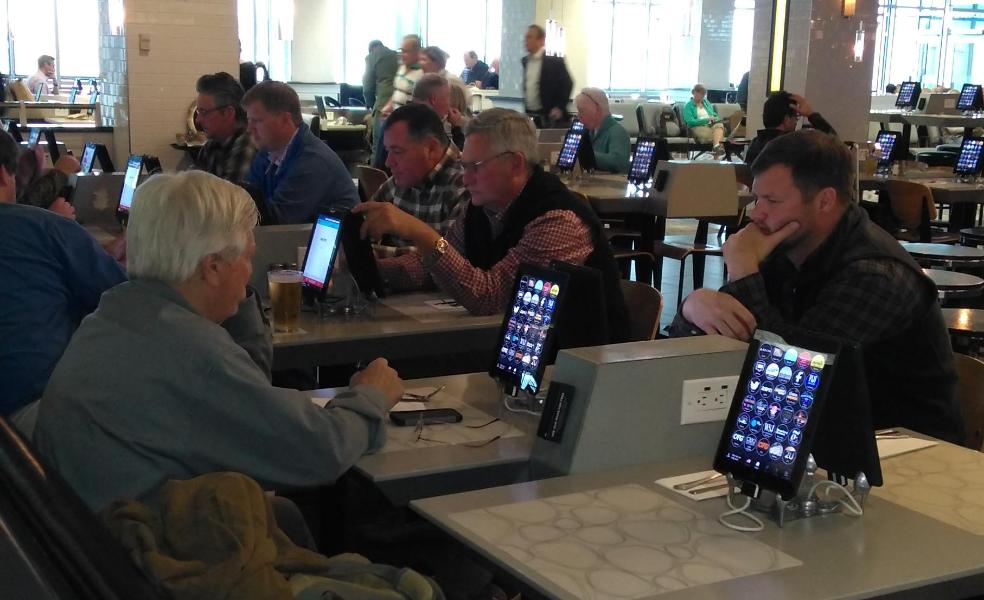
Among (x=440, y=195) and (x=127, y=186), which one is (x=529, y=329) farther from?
(x=127, y=186)

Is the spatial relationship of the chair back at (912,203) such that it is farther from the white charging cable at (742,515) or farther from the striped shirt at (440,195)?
the white charging cable at (742,515)

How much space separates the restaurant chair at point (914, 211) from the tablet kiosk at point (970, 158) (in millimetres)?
1091

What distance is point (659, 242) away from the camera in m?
6.94

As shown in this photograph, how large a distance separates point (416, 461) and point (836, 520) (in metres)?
0.78

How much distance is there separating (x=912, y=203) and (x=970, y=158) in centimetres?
141

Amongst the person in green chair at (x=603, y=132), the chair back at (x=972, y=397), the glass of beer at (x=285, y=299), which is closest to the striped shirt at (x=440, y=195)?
the glass of beer at (x=285, y=299)

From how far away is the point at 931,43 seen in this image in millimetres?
21781

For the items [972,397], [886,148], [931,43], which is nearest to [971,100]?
[931,43]

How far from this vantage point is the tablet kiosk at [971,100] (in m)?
16.3

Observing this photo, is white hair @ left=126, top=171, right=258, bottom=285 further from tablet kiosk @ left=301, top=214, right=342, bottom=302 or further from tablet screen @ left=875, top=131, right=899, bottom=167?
tablet screen @ left=875, top=131, right=899, bottom=167

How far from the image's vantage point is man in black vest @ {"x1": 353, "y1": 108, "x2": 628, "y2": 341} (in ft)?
11.5

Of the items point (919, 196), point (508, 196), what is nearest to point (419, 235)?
point (508, 196)

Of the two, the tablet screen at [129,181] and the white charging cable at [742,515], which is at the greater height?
the tablet screen at [129,181]

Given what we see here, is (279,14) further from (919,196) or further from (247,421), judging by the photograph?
(247,421)
